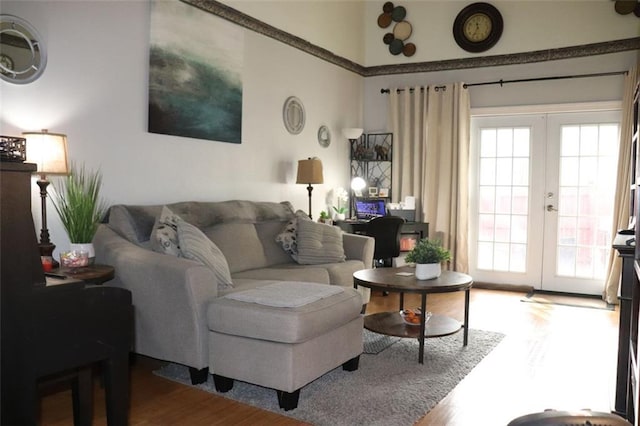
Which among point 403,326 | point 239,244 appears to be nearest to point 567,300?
point 403,326

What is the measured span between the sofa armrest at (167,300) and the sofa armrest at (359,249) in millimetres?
1967

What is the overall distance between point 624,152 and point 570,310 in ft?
5.43

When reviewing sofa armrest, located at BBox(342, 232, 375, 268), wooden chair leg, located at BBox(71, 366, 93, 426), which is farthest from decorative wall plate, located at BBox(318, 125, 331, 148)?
wooden chair leg, located at BBox(71, 366, 93, 426)

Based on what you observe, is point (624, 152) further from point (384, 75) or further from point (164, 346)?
point (164, 346)

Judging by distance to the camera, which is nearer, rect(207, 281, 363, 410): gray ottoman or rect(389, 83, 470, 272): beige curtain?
rect(207, 281, 363, 410): gray ottoman

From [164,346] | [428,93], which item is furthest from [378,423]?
[428,93]

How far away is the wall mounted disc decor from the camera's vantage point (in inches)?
254

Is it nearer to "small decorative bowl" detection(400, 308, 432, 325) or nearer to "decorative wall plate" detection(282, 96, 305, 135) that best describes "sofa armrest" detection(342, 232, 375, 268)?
"small decorative bowl" detection(400, 308, 432, 325)

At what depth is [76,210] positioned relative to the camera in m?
2.99

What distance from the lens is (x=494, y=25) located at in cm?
596

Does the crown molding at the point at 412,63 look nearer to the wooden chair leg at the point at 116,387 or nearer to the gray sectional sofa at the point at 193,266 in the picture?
the gray sectional sofa at the point at 193,266

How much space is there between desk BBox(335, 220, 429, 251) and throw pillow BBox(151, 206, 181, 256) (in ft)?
8.90

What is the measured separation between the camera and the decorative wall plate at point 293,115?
5.33 metres

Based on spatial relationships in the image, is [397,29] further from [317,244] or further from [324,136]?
[317,244]
